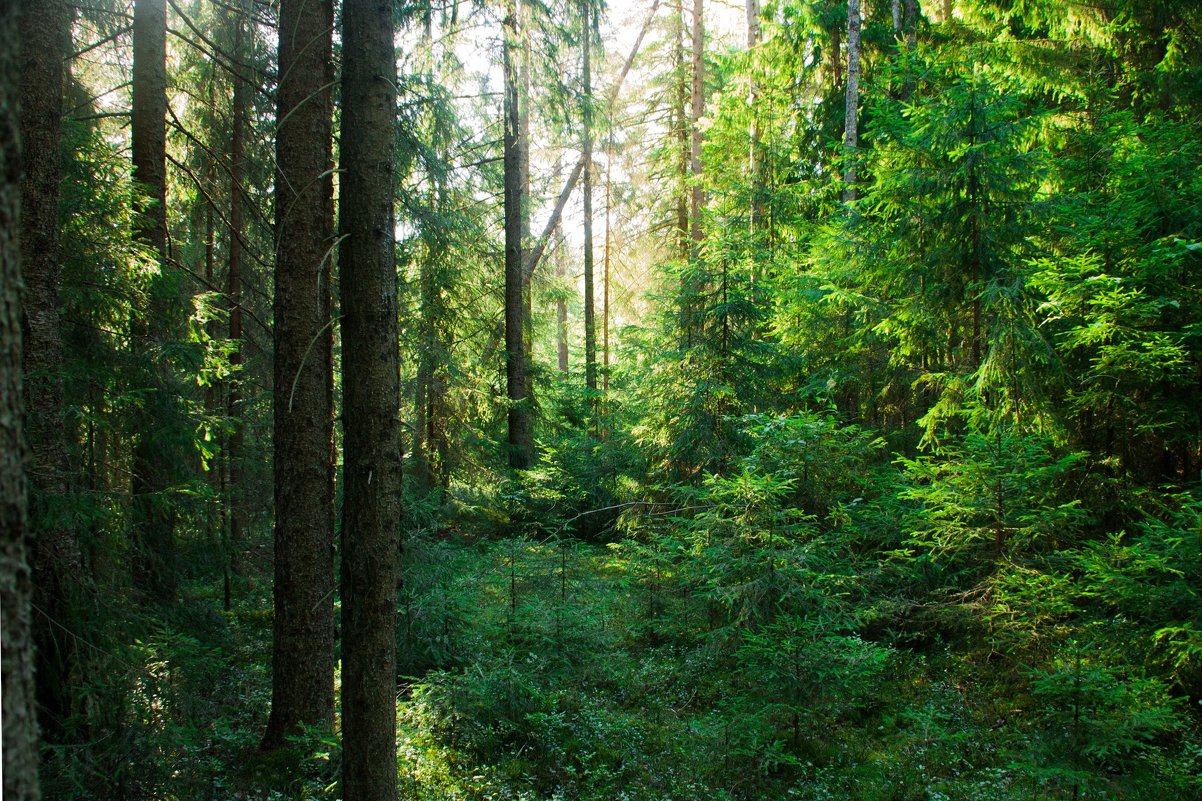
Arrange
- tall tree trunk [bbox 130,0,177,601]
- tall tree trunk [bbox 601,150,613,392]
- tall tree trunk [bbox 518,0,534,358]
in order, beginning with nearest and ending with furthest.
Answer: tall tree trunk [bbox 130,0,177,601] → tall tree trunk [bbox 518,0,534,358] → tall tree trunk [bbox 601,150,613,392]

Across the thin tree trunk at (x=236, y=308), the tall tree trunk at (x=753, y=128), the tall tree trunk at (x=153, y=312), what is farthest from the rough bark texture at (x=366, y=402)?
the tall tree trunk at (x=753, y=128)

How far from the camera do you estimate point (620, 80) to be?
19938 millimetres

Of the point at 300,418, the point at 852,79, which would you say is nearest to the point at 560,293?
the point at 852,79

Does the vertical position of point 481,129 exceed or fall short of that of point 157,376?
it exceeds it

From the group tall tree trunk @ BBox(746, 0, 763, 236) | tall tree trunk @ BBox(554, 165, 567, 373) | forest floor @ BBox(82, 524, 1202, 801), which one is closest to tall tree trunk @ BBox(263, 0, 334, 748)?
forest floor @ BBox(82, 524, 1202, 801)

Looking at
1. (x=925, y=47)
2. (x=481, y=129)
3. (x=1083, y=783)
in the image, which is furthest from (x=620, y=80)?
(x=1083, y=783)

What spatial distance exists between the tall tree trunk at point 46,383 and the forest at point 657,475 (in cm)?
3

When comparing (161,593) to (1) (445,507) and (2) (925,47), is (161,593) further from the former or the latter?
(2) (925,47)

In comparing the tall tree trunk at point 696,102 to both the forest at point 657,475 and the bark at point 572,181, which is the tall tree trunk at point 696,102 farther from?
the forest at point 657,475

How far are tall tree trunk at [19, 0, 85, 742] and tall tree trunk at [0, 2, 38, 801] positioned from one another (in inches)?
134

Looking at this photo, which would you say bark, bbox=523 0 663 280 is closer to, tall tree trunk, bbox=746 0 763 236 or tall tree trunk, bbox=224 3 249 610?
tall tree trunk, bbox=746 0 763 236

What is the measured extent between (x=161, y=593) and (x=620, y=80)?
1950cm

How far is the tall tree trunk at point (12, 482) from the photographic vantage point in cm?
143

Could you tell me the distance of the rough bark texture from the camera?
3.80 meters
